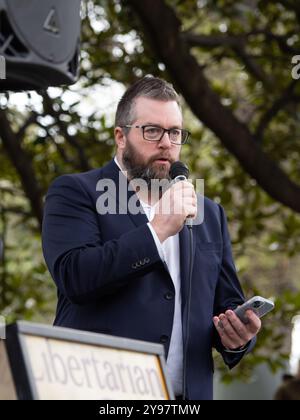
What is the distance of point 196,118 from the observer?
633 centimetres

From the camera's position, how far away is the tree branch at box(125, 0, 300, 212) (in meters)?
5.37

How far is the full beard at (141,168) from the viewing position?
10.3ft

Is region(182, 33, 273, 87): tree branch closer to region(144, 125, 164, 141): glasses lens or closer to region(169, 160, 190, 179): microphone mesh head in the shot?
region(144, 125, 164, 141): glasses lens

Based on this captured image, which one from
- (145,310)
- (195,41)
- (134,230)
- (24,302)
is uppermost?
(195,41)

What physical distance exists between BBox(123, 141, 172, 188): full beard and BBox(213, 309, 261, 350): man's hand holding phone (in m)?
0.46

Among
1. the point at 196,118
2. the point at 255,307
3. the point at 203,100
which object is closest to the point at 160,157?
the point at 255,307

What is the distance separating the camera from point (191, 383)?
305cm

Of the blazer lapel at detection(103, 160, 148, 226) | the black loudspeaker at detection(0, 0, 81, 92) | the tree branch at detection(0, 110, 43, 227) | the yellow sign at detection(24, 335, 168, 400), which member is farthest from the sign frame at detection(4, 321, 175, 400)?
the tree branch at detection(0, 110, 43, 227)

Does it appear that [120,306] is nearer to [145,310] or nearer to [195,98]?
[145,310]

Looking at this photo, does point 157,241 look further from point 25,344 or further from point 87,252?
point 25,344

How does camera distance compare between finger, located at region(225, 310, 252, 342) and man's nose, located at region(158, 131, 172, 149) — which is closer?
finger, located at region(225, 310, 252, 342)

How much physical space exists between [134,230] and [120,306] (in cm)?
23

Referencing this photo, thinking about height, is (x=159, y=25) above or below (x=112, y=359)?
above

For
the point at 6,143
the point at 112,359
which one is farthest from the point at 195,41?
the point at 112,359
